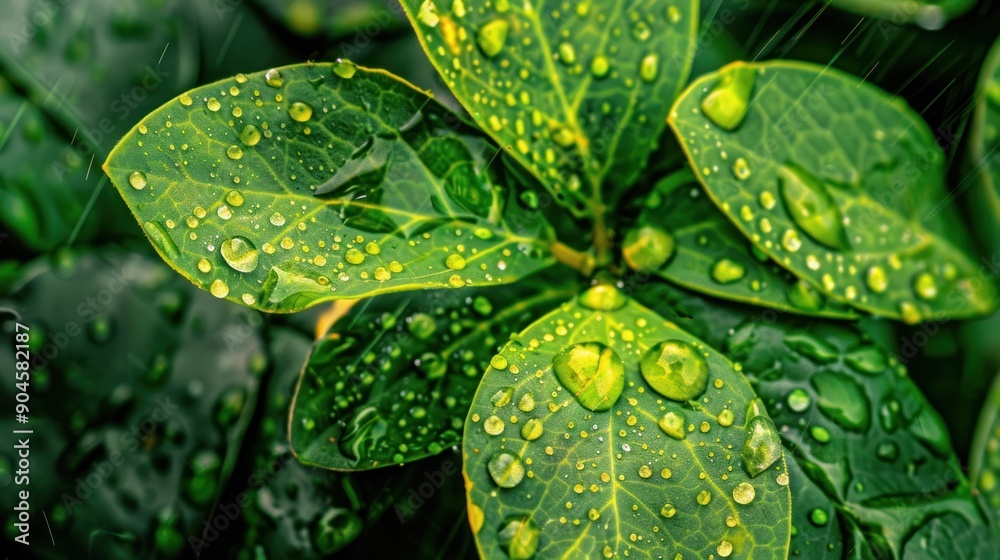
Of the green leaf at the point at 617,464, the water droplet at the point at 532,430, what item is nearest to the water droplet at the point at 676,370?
the green leaf at the point at 617,464

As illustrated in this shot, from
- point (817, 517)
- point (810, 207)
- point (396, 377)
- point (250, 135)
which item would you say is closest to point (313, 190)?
point (250, 135)

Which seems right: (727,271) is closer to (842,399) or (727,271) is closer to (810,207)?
(810,207)

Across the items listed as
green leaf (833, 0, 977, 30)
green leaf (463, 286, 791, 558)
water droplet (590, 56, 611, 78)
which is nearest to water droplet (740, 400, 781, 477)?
green leaf (463, 286, 791, 558)

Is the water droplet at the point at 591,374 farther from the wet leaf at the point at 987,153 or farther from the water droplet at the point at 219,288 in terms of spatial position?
the wet leaf at the point at 987,153

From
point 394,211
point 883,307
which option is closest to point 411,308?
point 394,211

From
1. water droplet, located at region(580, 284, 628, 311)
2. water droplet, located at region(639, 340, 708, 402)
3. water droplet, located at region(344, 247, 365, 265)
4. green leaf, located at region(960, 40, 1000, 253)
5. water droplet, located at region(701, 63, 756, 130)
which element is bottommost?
water droplet, located at region(344, 247, 365, 265)

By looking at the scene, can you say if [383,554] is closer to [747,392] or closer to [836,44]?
[747,392]

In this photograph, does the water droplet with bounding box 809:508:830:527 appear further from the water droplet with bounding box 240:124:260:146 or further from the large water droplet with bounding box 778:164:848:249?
the water droplet with bounding box 240:124:260:146
